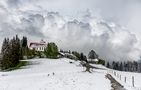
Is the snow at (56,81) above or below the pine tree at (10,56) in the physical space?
below

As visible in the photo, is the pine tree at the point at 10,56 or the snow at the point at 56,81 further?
the pine tree at the point at 10,56

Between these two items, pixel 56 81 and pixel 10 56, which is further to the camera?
pixel 10 56

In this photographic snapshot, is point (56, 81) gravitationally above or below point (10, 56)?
below

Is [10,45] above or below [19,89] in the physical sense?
above

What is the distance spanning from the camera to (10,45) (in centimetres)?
13288

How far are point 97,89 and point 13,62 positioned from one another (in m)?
94.7

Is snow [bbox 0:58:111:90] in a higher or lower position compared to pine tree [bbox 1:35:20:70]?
lower

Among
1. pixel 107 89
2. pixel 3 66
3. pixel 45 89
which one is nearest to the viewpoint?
pixel 45 89

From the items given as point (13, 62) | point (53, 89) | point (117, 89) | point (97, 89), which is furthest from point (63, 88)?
point (13, 62)

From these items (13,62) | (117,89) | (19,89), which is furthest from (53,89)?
(13,62)

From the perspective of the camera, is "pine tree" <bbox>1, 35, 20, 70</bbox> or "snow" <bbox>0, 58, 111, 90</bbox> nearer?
"snow" <bbox>0, 58, 111, 90</bbox>

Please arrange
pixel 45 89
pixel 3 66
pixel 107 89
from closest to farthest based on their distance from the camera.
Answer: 1. pixel 45 89
2. pixel 107 89
3. pixel 3 66

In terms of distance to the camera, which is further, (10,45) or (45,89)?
(10,45)

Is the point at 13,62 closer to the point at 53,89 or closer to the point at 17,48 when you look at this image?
the point at 17,48
